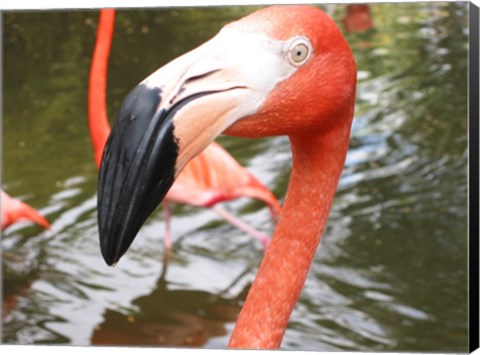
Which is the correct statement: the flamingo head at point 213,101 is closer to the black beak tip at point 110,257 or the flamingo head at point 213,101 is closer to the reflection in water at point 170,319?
the black beak tip at point 110,257

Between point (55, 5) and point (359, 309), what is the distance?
1253mm

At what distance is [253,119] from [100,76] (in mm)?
1676

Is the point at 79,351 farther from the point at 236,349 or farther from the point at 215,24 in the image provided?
the point at 236,349

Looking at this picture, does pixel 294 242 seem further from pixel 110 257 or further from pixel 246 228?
pixel 246 228

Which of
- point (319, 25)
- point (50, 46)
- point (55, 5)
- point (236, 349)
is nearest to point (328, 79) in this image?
point (319, 25)

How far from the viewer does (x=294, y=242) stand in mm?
1521

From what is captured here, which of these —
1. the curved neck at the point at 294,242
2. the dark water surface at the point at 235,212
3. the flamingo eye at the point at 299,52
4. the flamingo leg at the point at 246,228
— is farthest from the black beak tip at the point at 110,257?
the flamingo leg at the point at 246,228

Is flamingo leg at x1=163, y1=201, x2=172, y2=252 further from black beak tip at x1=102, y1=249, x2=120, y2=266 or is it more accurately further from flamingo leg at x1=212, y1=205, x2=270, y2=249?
black beak tip at x1=102, y1=249, x2=120, y2=266

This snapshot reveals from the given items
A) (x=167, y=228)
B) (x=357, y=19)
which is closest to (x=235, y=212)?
(x=167, y=228)

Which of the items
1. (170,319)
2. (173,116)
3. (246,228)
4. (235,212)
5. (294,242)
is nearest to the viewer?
(173,116)

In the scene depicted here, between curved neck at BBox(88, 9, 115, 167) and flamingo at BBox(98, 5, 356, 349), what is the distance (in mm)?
1413

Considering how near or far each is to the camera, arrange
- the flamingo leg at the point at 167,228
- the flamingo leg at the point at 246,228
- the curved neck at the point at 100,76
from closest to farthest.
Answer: the curved neck at the point at 100,76 → the flamingo leg at the point at 246,228 → the flamingo leg at the point at 167,228

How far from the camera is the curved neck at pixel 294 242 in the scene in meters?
1.50

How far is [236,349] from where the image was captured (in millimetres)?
1556
